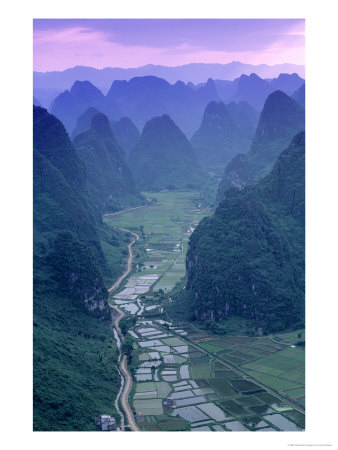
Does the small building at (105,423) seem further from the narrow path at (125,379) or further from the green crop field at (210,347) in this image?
the green crop field at (210,347)

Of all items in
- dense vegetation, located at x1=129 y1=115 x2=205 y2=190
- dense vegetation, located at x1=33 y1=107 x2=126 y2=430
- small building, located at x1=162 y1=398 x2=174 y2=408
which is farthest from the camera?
dense vegetation, located at x1=129 y1=115 x2=205 y2=190

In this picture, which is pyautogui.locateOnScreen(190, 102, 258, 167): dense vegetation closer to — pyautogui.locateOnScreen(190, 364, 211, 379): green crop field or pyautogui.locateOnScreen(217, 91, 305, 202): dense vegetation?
pyautogui.locateOnScreen(217, 91, 305, 202): dense vegetation

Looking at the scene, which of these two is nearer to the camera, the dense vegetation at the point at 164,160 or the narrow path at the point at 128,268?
the narrow path at the point at 128,268

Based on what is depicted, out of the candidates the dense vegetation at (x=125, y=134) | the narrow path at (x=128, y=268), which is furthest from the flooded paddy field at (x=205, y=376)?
the dense vegetation at (x=125, y=134)

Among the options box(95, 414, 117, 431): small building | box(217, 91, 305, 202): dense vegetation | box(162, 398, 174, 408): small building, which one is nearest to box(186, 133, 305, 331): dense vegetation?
box(162, 398, 174, 408): small building

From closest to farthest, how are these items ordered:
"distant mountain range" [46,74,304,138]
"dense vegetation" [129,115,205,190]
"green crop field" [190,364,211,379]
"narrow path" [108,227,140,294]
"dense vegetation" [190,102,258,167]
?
"green crop field" [190,364,211,379] → "narrow path" [108,227,140,294] → "dense vegetation" [129,115,205,190] → "dense vegetation" [190,102,258,167] → "distant mountain range" [46,74,304,138]

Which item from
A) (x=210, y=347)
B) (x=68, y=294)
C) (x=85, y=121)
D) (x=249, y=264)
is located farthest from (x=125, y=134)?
(x=210, y=347)

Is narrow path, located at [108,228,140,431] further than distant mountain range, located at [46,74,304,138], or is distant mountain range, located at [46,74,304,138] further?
distant mountain range, located at [46,74,304,138]
